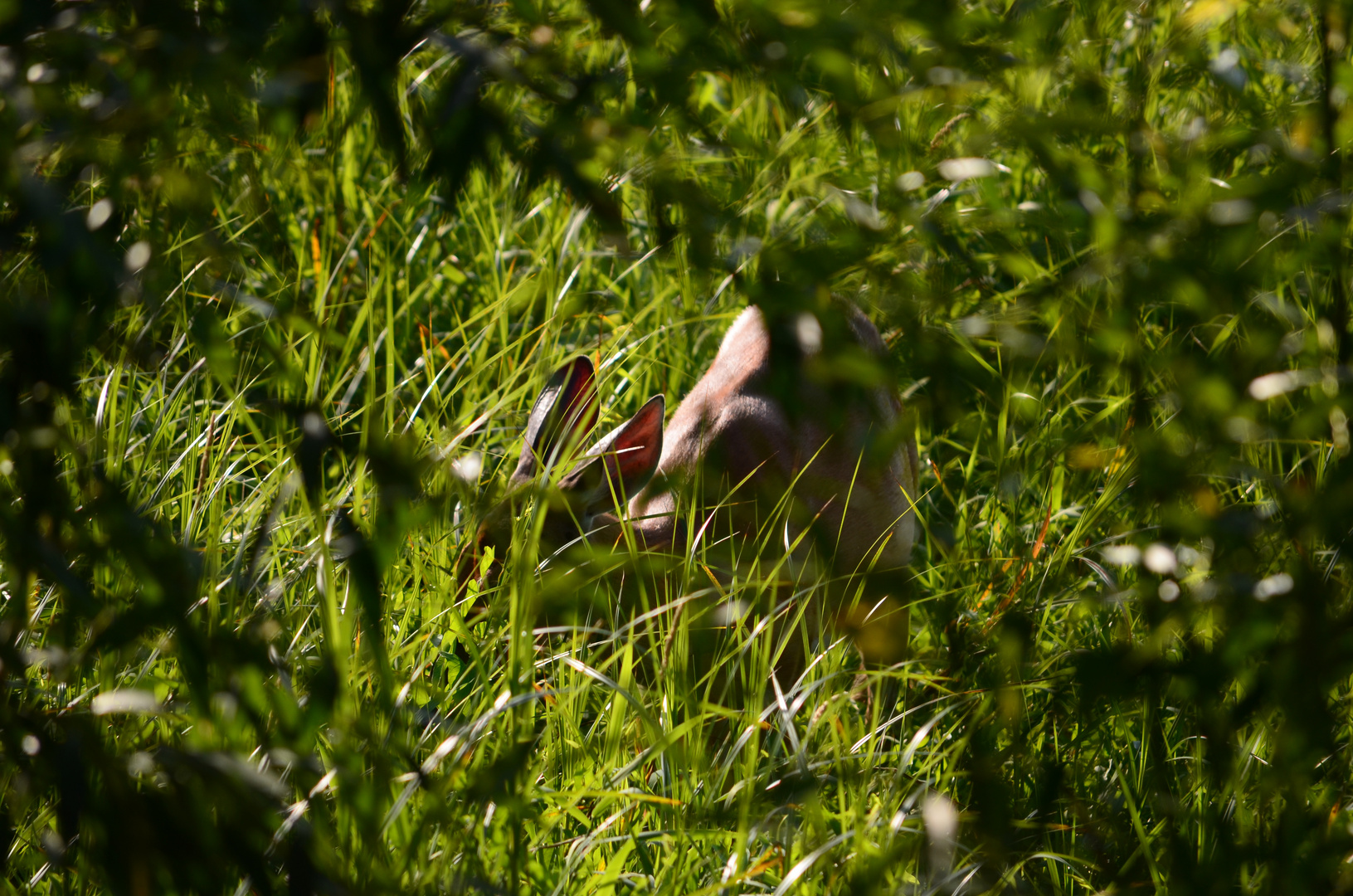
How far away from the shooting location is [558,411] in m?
3.02

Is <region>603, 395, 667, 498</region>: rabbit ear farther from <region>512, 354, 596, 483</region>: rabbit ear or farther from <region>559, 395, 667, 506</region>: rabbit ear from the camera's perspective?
<region>512, 354, 596, 483</region>: rabbit ear

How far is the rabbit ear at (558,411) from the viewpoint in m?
2.94

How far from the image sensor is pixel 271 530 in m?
2.50

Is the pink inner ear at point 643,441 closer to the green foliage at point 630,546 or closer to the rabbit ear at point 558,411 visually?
the rabbit ear at point 558,411

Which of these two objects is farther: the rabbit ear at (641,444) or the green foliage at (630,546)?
the rabbit ear at (641,444)

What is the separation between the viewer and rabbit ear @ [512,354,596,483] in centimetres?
294

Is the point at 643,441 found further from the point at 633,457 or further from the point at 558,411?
the point at 558,411

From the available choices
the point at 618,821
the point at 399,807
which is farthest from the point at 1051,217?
the point at 618,821

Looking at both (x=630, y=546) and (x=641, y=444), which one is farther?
(x=641, y=444)

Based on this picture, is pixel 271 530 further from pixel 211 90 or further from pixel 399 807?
pixel 211 90

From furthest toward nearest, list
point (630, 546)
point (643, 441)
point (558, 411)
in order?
1. point (643, 441)
2. point (558, 411)
3. point (630, 546)

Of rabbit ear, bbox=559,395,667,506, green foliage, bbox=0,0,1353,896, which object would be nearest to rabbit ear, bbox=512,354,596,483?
rabbit ear, bbox=559,395,667,506

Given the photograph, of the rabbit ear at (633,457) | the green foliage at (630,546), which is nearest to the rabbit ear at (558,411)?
the rabbit ear at (633,457)

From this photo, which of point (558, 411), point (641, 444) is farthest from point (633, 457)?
point (558, 411)
